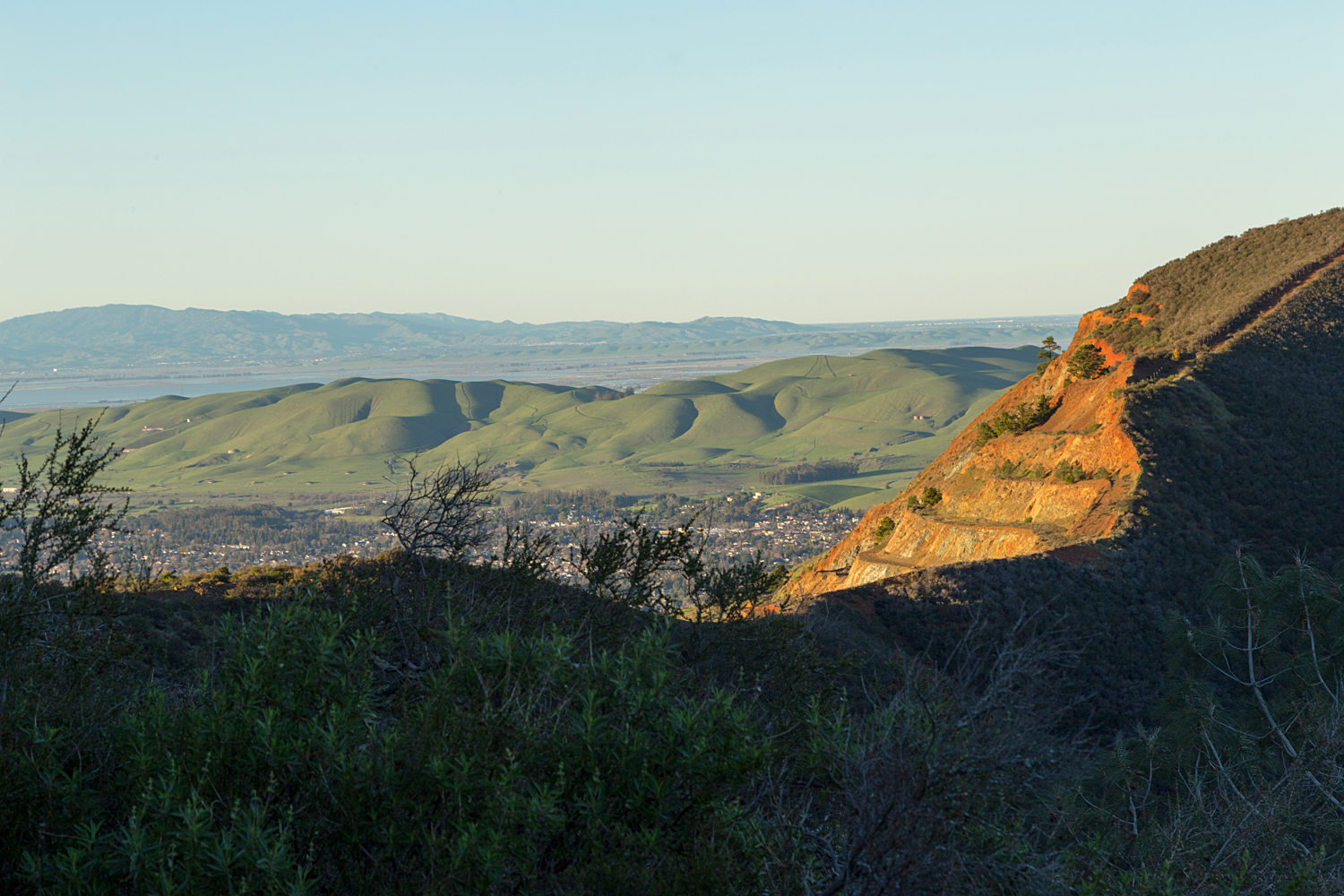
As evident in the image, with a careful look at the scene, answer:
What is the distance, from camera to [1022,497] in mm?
40719

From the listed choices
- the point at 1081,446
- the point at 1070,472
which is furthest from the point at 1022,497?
the point at 1081,446

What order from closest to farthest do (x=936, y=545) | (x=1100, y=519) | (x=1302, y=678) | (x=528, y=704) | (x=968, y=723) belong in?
(x=528, y=704) < (x=968, y=723) < (x=1302, y=678) < (x=1100, y=519) < (x=936, y=545)

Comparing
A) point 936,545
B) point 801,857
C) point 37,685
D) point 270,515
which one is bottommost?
point 270,515

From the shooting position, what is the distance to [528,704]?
22.6 feet

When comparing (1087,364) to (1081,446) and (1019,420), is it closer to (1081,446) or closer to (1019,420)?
(1019,420)

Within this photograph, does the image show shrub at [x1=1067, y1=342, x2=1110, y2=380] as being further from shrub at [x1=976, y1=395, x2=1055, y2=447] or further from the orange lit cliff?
shrub at [x1=976, y1=395, x2=1055, y2=447]

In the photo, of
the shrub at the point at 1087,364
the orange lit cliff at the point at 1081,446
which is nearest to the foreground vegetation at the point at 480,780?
the orange lit cliff at the point at 1081,446

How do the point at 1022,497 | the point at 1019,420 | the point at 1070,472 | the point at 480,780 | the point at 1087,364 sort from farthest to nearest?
the point at 1087,364 < the point at 1019,420 < the point at 1022,497 < the point at 1070,472 < the point at 480,780

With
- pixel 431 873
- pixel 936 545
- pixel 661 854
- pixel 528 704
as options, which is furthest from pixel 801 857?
pixel 936 545

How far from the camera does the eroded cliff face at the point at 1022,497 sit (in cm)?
3672

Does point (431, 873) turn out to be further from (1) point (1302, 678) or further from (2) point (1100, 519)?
(2) point (1100, 519)

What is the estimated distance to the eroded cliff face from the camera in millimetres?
36719

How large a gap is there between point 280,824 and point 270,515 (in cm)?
18222

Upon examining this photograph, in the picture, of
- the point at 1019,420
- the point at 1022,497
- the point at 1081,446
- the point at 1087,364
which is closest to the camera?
the point at 1081,446
